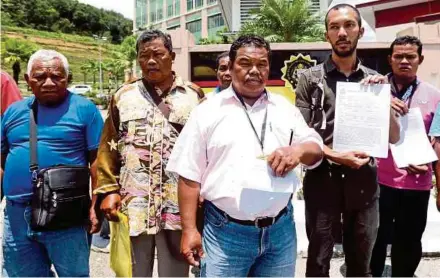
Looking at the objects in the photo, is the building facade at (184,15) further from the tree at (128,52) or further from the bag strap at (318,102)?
the bag strap at (318,102)

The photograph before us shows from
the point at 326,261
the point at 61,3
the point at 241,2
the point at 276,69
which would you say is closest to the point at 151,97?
the point at 326,261

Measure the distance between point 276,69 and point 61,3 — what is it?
103 meters

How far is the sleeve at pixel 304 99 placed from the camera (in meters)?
2.43

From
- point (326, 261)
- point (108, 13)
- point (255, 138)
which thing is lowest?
point (326, 261)

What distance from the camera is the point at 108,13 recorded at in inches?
4402

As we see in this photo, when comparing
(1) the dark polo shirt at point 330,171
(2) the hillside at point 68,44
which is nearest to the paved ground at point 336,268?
(1) the dark polo shirt at point 330,171

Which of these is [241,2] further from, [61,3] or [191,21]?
[61,3]

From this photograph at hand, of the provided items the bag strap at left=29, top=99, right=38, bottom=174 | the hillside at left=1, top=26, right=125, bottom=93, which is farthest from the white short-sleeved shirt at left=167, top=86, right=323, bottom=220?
the hillside at left=1, top=26, right=125, bottom=93

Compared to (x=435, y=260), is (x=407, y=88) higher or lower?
higher

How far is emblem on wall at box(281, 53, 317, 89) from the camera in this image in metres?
7.46

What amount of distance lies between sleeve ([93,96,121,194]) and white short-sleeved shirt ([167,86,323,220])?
0.52 meters

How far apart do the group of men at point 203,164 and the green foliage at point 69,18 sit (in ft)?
307

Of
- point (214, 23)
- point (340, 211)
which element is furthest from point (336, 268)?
point (214, 23)

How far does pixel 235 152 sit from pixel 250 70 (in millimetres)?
363
